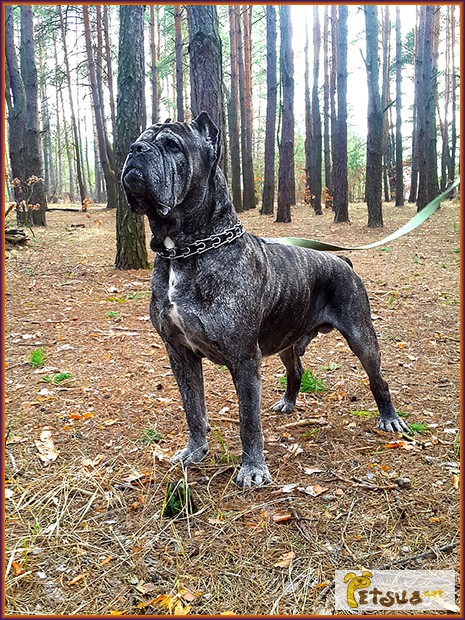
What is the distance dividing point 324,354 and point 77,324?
3.16m

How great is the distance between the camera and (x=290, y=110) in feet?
54.4

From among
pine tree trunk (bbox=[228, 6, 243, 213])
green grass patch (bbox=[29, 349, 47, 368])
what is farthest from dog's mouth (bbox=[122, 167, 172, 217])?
pine tree trunk (bbox=[228, 6, 243, 213])

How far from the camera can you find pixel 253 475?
336cm

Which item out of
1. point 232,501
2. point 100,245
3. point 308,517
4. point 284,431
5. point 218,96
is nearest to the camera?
point 308,517

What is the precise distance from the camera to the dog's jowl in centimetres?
294

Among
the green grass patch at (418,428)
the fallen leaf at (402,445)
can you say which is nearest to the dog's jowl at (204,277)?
the fallen leaf at (402,445)

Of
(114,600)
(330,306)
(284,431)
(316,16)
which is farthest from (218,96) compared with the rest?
(316,16)

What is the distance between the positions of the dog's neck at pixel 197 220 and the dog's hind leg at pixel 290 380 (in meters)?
1.61

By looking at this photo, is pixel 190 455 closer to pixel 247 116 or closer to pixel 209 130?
pixel 209 130

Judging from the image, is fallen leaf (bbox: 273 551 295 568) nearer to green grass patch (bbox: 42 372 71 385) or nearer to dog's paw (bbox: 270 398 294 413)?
dog's paw (bbox: 270 398 294 413)

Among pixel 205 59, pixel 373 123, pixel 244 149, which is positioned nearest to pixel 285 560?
pixel 205 59

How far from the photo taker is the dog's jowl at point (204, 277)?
9.63ft

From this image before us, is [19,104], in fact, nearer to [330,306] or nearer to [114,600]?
[330,306]

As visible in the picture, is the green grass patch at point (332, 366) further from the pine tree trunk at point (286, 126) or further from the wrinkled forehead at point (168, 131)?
the pine tree trunk at point (286, 126)
